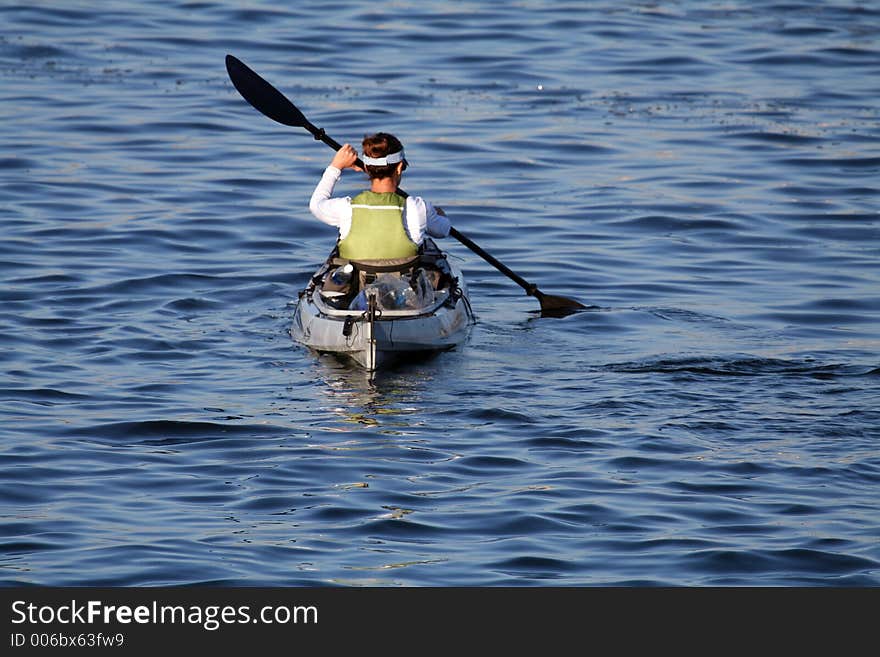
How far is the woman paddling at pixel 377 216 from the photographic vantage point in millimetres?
12516

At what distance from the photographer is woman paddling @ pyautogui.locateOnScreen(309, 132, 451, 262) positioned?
493 inches

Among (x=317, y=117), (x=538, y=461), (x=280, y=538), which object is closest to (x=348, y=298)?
(x=538, y=461)

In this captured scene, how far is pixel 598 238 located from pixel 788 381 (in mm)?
5752

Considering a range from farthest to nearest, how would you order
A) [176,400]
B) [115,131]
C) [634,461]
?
[115,131], [176,400], [634,461]

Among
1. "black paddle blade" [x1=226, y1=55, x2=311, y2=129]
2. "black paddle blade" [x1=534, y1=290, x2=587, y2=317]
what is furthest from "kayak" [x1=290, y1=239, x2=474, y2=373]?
"black paddle blade" [x1=226, y1=55, x2=311, y2=129]

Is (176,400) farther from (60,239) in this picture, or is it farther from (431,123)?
(431,123)

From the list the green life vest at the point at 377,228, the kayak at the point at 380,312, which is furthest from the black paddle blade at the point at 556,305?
the green life vest at the point at 377,228

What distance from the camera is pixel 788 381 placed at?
39.0ft

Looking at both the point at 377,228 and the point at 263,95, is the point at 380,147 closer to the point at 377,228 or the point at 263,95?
the point at 377,228

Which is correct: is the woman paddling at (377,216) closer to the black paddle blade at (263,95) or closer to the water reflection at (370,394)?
the water reflection at (370,394)

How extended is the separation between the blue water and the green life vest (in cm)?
86

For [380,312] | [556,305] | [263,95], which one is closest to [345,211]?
[380,312]

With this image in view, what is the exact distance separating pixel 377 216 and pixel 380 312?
86 centimetres

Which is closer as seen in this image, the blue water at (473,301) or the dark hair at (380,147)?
the blue water at (473,301)
